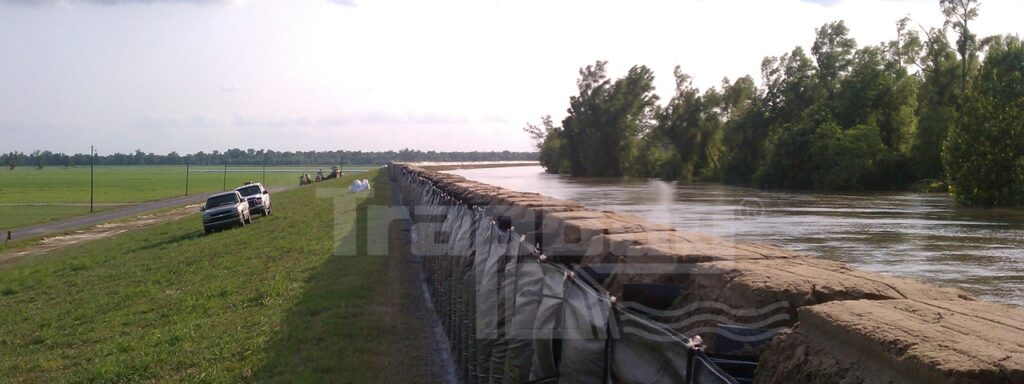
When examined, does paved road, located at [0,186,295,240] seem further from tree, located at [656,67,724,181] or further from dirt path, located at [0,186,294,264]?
tree, located at [656,67,724,181]

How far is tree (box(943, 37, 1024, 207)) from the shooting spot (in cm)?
2430

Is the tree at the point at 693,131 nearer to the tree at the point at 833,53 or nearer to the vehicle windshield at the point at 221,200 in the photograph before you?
the tree at the point at 833,53

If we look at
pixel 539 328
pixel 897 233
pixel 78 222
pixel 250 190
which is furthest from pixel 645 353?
pixel 78 222

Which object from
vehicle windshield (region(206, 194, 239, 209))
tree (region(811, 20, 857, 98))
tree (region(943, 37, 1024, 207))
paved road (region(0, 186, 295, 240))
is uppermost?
tree (region(811, 20, 857, 98))

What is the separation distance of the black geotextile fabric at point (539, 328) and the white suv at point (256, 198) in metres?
27.1

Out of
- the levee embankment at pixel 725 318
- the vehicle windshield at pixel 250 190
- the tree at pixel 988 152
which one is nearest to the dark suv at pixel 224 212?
the vehicle windshield at pixel 250 190

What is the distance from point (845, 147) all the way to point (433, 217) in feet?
108

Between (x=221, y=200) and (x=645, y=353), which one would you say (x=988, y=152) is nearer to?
(x=221, y=200)

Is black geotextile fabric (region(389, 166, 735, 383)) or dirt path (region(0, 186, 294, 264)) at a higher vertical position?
black geotextile fabric (region(389, 166, 735, 383))

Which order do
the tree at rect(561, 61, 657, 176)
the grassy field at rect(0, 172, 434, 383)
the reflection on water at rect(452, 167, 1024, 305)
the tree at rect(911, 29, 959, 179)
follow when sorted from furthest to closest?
the tree at rect(561, 61, 657, 176)
the tree at rect(911, 29, 959, 179)
the reflection on water at rect(452, 167, 1024, 305)
the grassy field at rect(0, 172, 434, 383)

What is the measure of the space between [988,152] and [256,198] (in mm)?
26283

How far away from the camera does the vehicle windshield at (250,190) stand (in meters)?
33.8

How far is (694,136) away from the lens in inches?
2547

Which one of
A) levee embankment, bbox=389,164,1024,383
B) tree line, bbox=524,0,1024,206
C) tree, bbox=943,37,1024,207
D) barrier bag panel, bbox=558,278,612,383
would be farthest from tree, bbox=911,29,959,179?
barrier bag panel, bbox=558,278,612,383
